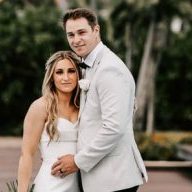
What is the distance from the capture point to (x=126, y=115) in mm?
3623

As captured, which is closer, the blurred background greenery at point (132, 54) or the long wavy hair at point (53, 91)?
the long wavy hair at point (53, 91)

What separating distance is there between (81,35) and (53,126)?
512mm

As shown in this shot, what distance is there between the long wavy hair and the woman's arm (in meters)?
0.03

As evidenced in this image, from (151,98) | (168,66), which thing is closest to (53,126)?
(151,98)

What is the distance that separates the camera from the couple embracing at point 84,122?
3.62 m

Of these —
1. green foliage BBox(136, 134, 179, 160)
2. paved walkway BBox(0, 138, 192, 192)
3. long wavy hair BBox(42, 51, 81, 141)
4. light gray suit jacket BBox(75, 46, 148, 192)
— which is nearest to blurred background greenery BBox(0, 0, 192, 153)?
green foliage BBox(136, 134, 179, 160)

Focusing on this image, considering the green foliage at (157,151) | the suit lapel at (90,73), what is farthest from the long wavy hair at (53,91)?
the green foliage at (157,151)

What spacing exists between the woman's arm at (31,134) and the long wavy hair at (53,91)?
0.11 ft

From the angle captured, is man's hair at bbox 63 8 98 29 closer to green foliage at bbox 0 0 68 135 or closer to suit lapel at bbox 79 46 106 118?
suit lapel at bbox 79 46 106 118

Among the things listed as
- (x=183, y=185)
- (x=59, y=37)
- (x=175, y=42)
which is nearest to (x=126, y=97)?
(x=183, y=185)

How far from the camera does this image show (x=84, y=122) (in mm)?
3715

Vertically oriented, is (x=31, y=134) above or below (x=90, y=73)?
below

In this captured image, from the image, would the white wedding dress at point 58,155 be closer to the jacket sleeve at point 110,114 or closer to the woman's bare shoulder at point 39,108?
the woman's bare shoulder at point 39,108

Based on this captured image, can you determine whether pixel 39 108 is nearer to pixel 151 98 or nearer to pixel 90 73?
pixel 90 73
